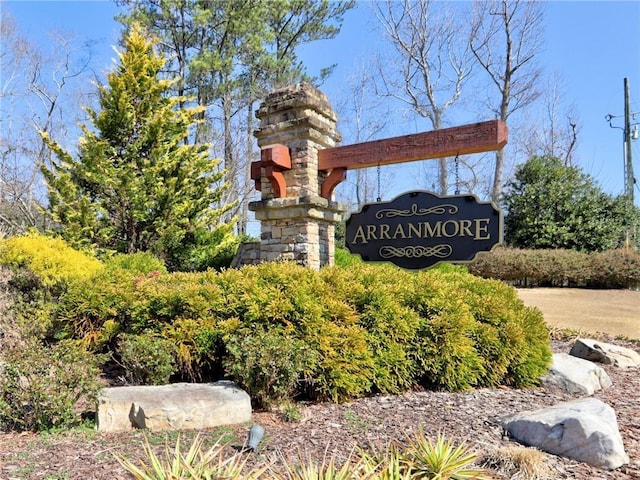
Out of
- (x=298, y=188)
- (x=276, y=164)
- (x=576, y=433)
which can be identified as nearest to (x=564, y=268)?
(x=298, y=188)

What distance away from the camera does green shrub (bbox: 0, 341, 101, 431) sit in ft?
8.12

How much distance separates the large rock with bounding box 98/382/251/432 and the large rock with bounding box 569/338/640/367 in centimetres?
411

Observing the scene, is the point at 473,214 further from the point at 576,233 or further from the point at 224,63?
the point at 224,63

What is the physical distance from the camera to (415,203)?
15.7 feet

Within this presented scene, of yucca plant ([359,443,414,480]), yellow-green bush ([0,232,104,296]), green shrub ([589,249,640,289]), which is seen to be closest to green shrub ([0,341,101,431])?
yucca plant ([359,443,414,480])

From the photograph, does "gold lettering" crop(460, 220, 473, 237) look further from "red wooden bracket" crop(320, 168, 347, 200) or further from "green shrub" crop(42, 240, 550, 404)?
"red wooden bracket" crop(320, 168, 347, 200)

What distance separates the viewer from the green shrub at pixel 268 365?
9.44ft

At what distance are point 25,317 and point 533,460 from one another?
460cm

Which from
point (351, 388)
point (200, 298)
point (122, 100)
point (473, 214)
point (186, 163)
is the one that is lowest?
point (351, 388)

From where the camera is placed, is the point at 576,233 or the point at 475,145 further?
the point at 576,233

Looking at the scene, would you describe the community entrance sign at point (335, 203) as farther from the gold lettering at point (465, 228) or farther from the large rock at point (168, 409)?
the large rock at point (168, 409)

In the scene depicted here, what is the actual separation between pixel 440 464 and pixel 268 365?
1.24 m

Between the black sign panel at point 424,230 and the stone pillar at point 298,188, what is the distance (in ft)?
1.73

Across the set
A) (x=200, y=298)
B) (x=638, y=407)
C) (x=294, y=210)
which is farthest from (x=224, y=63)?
(x=638, y=407)
